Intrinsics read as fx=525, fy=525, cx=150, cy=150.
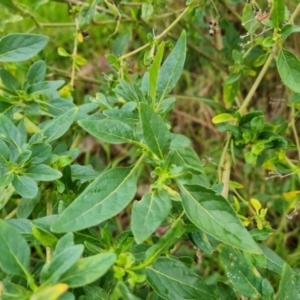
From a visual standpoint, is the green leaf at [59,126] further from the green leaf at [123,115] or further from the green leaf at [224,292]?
the green leaf at [224,292]

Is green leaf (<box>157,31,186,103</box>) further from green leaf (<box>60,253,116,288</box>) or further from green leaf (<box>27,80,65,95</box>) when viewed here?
green leaf (<box>60,253,116,288</box>)

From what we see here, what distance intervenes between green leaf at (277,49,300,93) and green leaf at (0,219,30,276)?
2.22 ft

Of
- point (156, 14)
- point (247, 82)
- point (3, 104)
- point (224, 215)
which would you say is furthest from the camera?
point (247, 82)

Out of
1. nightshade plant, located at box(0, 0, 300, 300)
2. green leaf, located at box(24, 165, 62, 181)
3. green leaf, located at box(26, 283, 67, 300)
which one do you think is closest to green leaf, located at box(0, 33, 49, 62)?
nightshade plant, located at box(0, 0, 300, 300)

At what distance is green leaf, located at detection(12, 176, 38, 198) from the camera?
1021mm

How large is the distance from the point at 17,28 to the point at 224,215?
1.82 m

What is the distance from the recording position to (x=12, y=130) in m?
1.11

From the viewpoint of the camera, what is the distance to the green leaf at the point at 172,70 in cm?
108

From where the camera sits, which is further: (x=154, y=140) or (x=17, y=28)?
(x=17, y=28)

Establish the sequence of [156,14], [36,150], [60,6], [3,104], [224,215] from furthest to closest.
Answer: [60,6] → [156,14] → [3,104] → [36,150] → [224,215]

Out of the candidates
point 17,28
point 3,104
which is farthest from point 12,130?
point 17,28

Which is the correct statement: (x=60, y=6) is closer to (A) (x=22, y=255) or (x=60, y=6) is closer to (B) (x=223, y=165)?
(B) (x=223, y=165)

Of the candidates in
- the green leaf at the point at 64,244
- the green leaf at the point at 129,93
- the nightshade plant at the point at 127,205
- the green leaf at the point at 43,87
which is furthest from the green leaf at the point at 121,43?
the green leaf at the point at 64,244

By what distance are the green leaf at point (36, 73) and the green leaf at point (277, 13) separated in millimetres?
578
